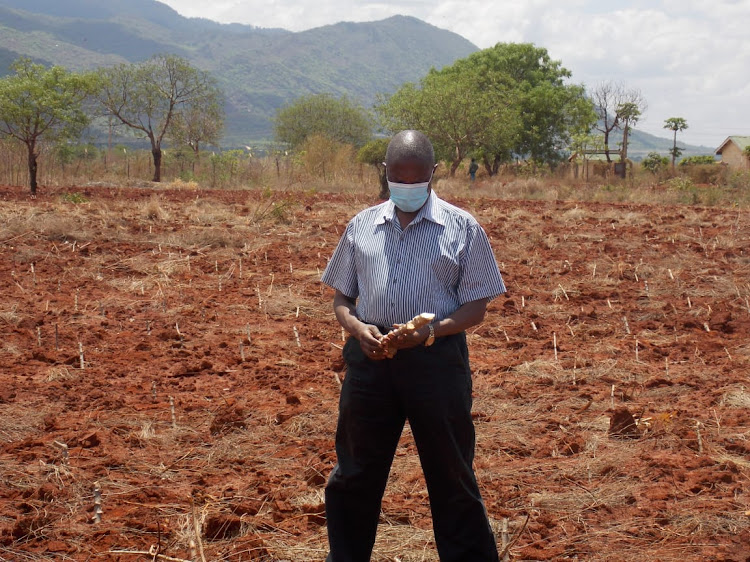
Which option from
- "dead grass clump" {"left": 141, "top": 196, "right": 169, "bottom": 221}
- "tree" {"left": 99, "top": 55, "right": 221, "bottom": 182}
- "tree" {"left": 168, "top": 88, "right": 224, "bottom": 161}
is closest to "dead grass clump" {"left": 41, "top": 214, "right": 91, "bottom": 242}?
"dead grass clump" {"left": 141, "top": 196, "right": 169, "bottom": 221}

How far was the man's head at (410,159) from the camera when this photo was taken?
2.78 metres

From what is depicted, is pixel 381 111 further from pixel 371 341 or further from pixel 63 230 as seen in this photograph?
pixel 371 341

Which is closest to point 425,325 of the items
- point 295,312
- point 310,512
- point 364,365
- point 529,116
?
point 364,365

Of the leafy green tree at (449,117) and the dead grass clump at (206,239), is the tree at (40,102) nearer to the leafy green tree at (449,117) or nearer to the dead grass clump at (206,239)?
the dead grass clump at (206,239)

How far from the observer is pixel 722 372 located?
19.7 ft

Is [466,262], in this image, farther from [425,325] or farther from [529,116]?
[529,116]

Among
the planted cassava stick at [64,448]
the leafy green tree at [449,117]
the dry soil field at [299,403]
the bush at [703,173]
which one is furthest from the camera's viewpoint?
the bush at [703,173]

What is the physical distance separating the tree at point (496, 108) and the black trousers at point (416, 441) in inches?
918

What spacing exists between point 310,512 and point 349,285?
1.28 m

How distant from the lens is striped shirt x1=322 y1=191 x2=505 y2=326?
9.21 feet

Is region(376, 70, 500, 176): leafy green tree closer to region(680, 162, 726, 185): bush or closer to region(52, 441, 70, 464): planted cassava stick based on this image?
region(680, 162, 726, 185): bush

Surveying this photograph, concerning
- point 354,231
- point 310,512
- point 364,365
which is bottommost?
point 310,512

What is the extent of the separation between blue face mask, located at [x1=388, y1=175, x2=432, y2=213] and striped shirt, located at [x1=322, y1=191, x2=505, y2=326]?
34 millimetres

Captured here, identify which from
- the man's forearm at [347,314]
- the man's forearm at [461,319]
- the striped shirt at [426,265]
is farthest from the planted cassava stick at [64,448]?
the man's forearm at [461,319]
